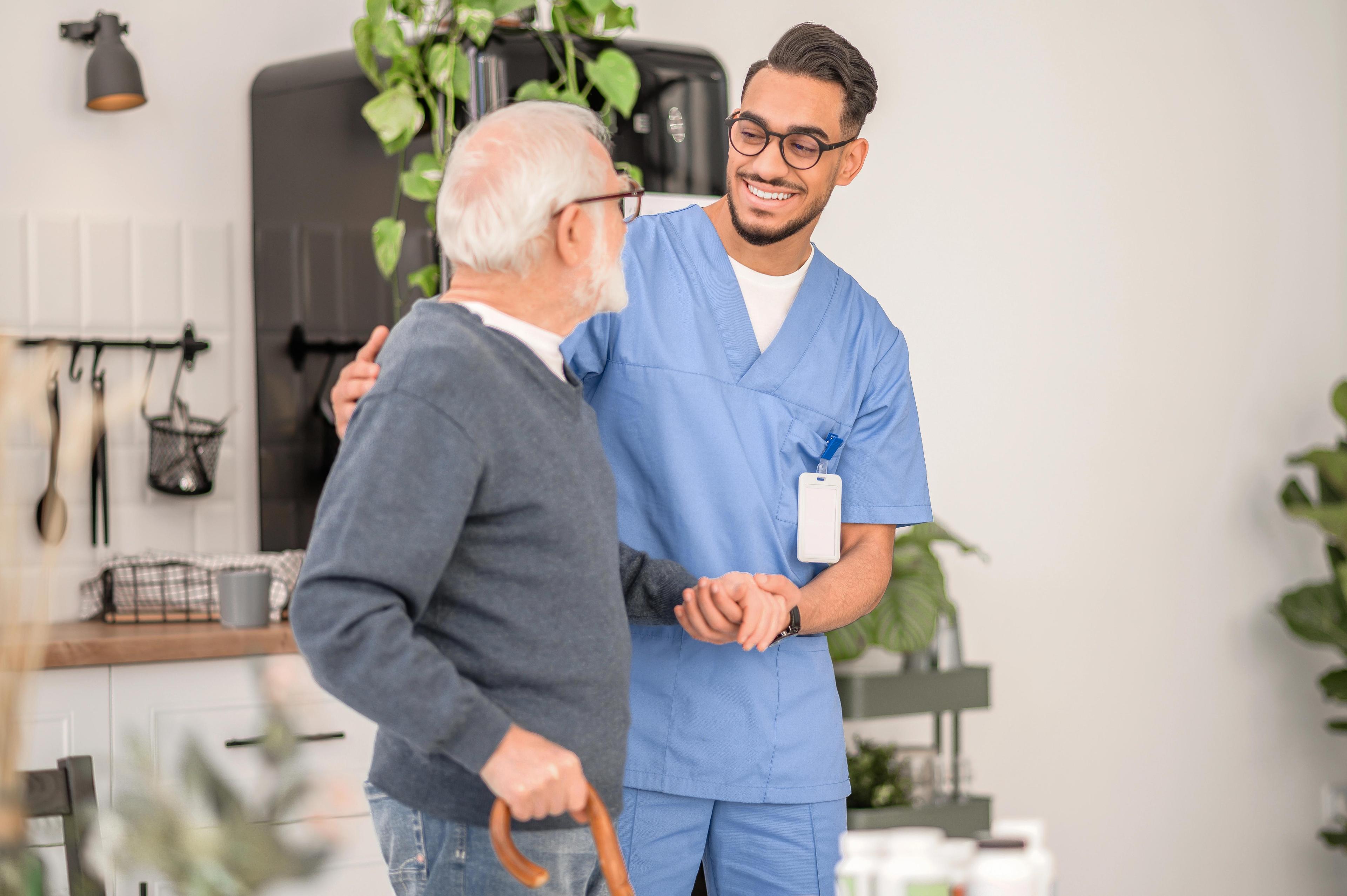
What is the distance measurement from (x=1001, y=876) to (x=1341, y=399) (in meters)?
2.92

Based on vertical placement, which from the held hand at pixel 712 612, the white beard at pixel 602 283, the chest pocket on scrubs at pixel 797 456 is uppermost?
the white beard at pixel 602 283

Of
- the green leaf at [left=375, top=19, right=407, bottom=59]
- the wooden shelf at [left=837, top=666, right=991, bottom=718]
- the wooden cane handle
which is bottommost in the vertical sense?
the wooden shelf at [left=837, top=666, right=991, bottom=718]

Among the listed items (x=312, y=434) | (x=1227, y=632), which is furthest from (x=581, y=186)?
(x=1227, y=632)

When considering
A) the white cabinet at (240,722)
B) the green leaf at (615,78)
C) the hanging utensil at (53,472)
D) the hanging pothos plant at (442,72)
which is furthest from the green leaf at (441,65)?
the white cabinet at (240,722)

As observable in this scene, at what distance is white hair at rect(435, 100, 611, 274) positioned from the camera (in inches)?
38.4

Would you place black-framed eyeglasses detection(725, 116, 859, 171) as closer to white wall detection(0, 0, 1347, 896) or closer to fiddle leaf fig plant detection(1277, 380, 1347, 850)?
white wall detection(0, 0, 1347, 896)

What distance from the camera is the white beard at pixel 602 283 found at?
103 centimetres

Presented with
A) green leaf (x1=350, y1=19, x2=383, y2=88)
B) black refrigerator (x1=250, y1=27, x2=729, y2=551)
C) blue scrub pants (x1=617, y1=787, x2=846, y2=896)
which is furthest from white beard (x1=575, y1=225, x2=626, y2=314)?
black refrigerator (x1=250, y1=27, x2=729, y2=551)

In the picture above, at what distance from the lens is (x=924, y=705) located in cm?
250

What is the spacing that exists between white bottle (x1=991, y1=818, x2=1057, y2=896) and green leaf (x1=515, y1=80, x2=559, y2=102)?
1672 millimetres

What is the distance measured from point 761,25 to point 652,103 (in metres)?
0.63

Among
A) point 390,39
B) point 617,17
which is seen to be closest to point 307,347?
point 390,39

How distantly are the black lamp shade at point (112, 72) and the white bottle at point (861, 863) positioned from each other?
7.31 ft

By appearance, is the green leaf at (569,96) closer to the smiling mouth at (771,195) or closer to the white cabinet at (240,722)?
the smiling mouth at (771,195)
